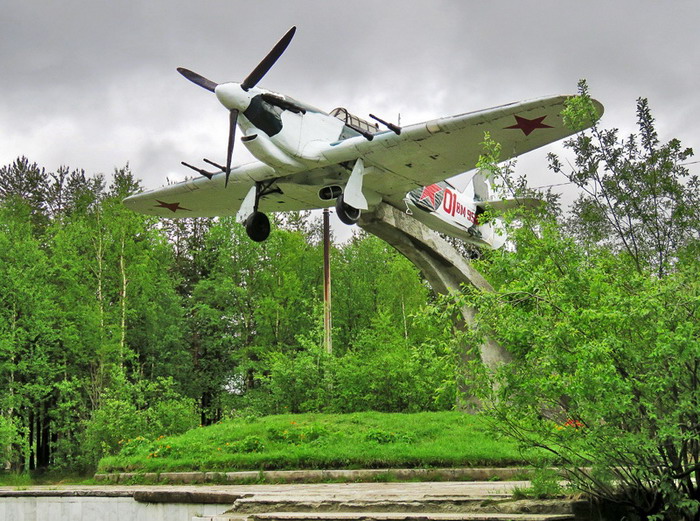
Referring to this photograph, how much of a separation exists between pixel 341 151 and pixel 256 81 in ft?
6.26

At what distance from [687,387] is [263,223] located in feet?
31.0

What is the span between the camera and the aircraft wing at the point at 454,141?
11.3 meters

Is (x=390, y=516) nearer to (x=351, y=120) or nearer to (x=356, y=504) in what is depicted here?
(x=356, y=504)

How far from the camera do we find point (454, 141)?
12.0 m

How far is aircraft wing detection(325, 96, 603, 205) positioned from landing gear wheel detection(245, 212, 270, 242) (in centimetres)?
202

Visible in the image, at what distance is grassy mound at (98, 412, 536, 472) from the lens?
11.2 m

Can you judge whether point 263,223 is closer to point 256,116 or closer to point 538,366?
point 256,116

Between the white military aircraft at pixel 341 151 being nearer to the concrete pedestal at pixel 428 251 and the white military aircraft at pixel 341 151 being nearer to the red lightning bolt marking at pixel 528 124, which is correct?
the red lightning bolt marking at pixel 528 124

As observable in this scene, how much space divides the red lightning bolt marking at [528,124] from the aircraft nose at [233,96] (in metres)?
4.58

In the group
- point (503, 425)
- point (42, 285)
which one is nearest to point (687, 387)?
point (503, 425)

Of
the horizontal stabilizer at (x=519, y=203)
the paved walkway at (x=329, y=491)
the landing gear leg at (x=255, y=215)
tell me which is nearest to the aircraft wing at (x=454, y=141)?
the horizontal stabilizer at (x=519, y=203)

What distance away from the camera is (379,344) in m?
19.4

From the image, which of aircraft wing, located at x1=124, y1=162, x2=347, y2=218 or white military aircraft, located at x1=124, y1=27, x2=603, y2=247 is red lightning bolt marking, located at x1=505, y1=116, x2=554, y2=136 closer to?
white military aircraft, located at x1=124, y1=27, x2=603, y2=247

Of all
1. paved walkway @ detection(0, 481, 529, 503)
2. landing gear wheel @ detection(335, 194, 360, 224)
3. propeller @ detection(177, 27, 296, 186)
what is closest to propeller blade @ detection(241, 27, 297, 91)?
propeller @ detection(177, 27, 296, 186)
